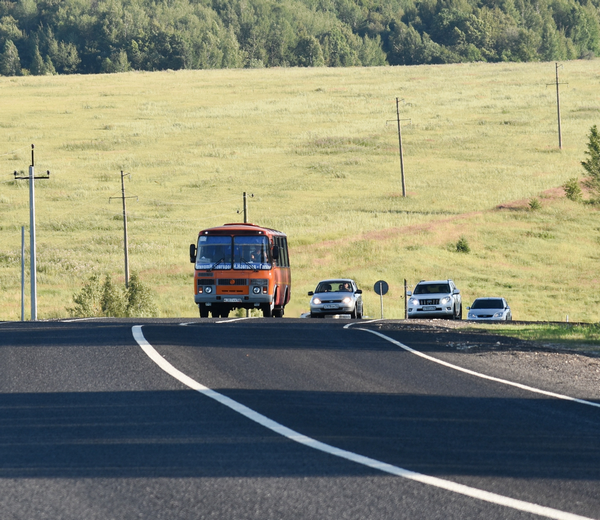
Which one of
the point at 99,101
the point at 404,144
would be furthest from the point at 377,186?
the point at 99,101

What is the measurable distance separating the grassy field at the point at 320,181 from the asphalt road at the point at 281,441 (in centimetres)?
3304

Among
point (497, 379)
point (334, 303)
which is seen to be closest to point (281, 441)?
point (497, 379)

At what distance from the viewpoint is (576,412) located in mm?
9734

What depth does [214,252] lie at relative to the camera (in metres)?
29.3

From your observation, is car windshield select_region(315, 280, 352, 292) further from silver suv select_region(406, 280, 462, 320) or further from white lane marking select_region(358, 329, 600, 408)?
white lane marking select_region(358, 329, 600, 408)

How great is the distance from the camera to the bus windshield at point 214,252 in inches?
1149

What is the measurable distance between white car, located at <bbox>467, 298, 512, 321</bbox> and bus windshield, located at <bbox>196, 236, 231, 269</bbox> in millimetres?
10858

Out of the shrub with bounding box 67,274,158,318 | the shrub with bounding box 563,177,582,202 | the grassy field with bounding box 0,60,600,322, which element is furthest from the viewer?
the shrub with bounding box 563,177,582,202

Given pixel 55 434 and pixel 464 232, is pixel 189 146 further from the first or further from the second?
pixel 55 434

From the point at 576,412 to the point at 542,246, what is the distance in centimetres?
5115

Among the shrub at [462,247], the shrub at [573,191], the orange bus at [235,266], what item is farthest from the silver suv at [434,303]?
the shrub at [573,191]

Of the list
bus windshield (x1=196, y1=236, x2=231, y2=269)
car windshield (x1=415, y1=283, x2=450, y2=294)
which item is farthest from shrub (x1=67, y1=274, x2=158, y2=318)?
car windshield (x1=415, y1=283, x2=450, y2=294)

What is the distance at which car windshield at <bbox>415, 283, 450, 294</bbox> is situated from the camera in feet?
110

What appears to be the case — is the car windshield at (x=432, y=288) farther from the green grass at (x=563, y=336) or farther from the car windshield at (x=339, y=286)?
the green grass at (x=563, y=336)
